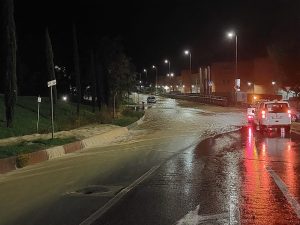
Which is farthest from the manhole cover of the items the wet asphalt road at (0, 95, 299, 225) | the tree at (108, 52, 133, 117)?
the tree at (108, 52, 133, 117)

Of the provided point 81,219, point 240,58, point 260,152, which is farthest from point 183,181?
point 240,58

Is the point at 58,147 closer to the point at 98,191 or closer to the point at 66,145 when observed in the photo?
the point at 66,145

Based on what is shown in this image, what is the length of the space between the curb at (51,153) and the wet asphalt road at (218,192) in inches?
172

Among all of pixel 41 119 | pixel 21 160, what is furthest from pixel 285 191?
pixel 41 119

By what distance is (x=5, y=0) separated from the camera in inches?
902

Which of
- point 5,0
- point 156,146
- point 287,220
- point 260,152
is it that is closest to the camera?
point 287,220

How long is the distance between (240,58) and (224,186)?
9443cm

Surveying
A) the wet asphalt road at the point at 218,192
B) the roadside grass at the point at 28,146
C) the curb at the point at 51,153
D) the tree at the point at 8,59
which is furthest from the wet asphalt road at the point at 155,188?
the tree at the point at 8,59

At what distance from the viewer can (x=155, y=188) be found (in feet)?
34.9

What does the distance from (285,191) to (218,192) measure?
4.49 ft

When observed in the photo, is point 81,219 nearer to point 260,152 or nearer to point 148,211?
point 148,211

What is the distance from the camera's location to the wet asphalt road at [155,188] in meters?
8.12

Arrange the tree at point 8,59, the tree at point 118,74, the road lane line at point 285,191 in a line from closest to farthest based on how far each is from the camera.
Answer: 1. the road lane line at point 285,191
2. the tree at point 8,59
3. the tree at point 118,74

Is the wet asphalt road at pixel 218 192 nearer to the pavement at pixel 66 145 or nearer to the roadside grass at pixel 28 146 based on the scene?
the pavement at pixel 66 145
